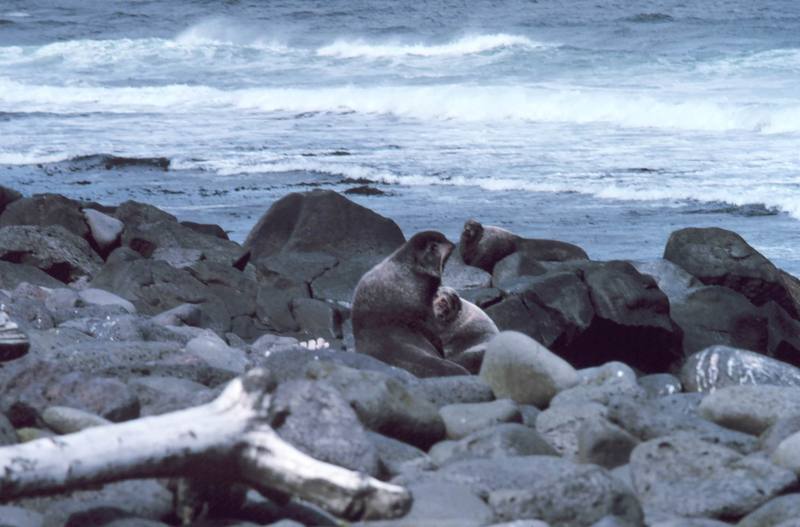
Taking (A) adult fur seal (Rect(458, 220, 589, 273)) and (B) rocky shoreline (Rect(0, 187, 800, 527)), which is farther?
(A) adult fur seal (Rect(458, 220, 589, 273))

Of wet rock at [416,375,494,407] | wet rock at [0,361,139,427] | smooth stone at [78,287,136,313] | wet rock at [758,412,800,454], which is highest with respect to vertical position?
wet rock at [0,361,139,427]

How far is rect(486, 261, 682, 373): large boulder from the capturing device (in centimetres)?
989

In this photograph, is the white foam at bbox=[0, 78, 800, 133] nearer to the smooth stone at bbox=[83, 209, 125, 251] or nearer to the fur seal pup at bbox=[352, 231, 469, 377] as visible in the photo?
the smooth stone at bbox=[83, 209, 125, 251]

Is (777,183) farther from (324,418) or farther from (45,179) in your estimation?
(324,418)

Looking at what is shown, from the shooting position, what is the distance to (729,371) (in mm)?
6574

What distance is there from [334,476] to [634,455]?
1.33m

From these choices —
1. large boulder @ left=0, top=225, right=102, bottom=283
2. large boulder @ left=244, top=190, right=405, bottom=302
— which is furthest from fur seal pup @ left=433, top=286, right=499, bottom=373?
large boulder @ left=0, top=225, right=102, bottom=283

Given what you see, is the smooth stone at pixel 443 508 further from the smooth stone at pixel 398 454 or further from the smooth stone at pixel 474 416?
the smooth stone at pixel 474 416

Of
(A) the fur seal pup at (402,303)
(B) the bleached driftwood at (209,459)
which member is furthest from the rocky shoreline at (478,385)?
(A) the fur seal pup at (402,303)

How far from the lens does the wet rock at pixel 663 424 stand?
5.20m

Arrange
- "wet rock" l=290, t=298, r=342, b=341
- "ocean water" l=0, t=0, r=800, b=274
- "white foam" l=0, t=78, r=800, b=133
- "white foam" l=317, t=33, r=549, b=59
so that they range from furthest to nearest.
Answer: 1. "white foam" l=317, t=33, r=549, b=59
2. "white foam" l=0, t=78, r=800, b=133
3. "ocean water" l=0, t=0, r=800, b=274
4. "wet rock" l=290, t=298, r=342, b=341

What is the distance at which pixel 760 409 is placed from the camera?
5523 mm

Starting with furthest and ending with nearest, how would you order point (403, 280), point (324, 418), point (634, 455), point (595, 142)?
point (595, 142), point (403, 280), point (634, 455), point (324, 418)

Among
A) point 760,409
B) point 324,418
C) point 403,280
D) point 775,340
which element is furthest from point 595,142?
point 324,418
